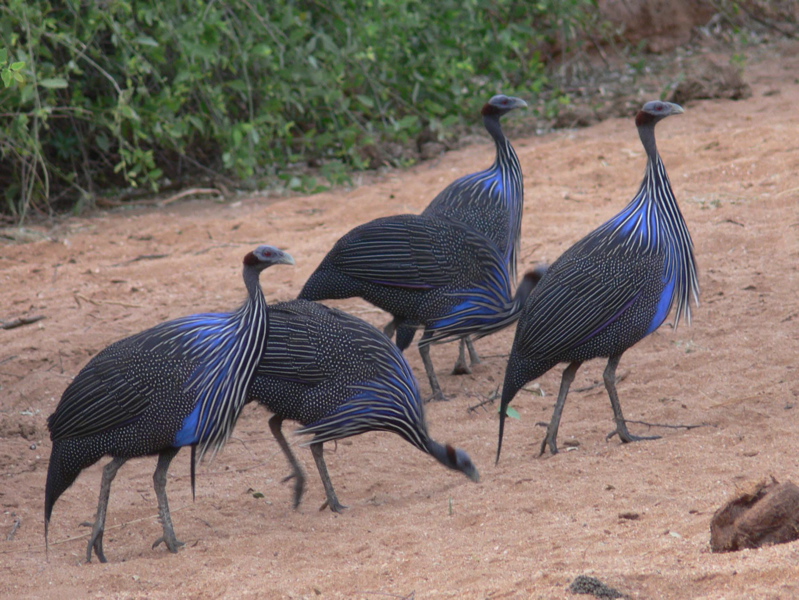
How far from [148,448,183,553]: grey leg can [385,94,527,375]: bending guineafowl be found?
7.15ft

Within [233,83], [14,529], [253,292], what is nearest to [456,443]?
[253,292]

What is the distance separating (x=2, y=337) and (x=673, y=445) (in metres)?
4.08

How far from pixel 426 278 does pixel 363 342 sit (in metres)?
0.99

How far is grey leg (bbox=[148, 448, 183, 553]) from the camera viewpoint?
12.8ft

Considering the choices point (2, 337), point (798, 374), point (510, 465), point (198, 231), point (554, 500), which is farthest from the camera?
point (198, 231)

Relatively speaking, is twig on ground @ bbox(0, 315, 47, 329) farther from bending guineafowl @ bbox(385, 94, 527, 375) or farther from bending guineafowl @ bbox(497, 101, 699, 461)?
bending guineafowl @ bbox(497, 101, 699, 461)

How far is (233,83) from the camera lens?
844 centimetres

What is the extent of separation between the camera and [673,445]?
4.20 metres

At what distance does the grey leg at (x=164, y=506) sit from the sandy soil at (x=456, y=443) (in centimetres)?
7

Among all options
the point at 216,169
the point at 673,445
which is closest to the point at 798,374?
the point at 673,445

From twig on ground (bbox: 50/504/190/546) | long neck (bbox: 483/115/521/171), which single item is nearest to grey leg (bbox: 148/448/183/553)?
twig on ground (bbox: 50/504/190/546)

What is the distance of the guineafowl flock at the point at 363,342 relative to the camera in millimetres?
3885

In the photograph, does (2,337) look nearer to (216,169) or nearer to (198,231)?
(198,231)

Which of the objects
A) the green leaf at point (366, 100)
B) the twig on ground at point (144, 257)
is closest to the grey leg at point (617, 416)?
the twig on ground at point (144, 257)
